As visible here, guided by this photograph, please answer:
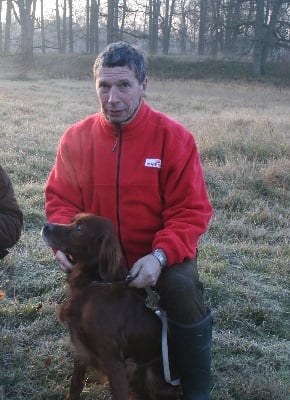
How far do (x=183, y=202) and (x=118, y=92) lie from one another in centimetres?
65

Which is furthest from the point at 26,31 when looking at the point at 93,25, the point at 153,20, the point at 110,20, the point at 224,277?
the point at 224,277

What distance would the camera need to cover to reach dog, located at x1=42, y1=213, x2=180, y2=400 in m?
2.46

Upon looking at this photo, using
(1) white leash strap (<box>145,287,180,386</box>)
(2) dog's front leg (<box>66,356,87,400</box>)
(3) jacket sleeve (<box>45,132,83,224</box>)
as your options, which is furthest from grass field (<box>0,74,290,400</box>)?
(3) jacket sleeve (<box>45,132,83,224</box>)

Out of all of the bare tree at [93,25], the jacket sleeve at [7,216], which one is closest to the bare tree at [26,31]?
the bare tree at [93,25]

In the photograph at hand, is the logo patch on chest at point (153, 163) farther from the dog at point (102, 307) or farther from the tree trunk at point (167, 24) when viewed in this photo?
the tree trunk at point (167, 24)

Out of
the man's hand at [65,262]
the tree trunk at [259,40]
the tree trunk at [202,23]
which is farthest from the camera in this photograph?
the tree trunk at [202,23]

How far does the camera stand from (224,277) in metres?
4.31

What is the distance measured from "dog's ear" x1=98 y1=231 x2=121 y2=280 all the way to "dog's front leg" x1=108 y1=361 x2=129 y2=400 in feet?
1.33

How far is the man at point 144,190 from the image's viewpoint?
2.70 m

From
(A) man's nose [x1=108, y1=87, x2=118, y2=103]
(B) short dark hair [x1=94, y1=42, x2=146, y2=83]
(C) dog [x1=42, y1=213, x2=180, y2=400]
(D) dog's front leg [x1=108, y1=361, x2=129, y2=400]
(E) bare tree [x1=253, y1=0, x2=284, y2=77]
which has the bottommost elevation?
(D) dog's front leg [x1=108, y1=361, x2=129, y2=400]

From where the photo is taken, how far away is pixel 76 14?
4966 cm

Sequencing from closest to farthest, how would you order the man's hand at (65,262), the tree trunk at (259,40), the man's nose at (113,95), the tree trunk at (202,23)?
the man's hand at (65,262) → the man's nose at (113,95) → the tree trunk at (259,40) → the tree trunk at (202,23)

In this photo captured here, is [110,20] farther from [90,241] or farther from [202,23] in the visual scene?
[90,241]

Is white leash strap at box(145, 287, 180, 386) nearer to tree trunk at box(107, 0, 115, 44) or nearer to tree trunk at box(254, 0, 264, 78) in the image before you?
tree trunk at box(254, 0, 264, 78)
